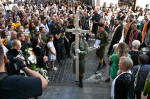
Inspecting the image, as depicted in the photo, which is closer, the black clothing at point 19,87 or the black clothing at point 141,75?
the black clothing at point 19,87

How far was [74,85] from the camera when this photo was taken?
18.7 feet

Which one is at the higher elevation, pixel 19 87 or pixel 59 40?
pixel 19 87

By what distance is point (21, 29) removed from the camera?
661 centimetres

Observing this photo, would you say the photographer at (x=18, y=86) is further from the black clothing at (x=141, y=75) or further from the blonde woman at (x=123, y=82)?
the black clothing at (x=141, y=75)

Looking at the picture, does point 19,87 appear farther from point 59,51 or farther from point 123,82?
point 59,51

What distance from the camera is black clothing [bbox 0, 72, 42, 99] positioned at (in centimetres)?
189

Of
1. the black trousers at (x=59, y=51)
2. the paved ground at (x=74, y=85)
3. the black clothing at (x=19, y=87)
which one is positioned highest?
the black clothing at (x=19, y=87)

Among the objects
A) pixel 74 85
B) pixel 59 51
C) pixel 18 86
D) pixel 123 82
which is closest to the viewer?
pixel 18 86

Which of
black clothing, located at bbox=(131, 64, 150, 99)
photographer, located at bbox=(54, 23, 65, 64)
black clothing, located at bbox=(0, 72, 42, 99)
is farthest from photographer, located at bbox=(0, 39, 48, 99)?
photographer, located at bbox=(54, 23, 65, 64)

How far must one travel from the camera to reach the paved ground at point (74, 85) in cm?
516

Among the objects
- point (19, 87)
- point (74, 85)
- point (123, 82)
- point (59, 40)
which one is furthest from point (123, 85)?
point (59, 40)

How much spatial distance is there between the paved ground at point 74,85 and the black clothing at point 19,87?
3147 mm

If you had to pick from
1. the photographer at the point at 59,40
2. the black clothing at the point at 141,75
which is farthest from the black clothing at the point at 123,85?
the photographer at the point at 59,40

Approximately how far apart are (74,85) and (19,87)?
3866 mm
